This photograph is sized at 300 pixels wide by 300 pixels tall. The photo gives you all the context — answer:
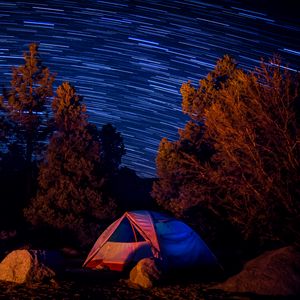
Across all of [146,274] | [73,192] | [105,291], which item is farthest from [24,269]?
[73,192]

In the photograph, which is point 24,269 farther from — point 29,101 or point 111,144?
point 111,144

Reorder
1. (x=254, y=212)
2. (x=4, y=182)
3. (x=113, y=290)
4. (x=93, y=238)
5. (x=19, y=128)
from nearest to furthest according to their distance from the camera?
(x=113, y=290) < (x=254, y=212) < (x=93, y=238) < (x=4, y=182) < (x=19, y=128)

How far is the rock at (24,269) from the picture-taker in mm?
10727

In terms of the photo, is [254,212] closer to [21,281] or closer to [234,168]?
[234,168]

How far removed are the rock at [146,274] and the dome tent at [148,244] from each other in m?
2.26

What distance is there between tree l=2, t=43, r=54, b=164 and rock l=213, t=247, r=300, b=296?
2218cm

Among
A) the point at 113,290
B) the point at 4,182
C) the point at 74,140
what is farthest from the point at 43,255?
the point at 4,182

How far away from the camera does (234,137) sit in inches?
452

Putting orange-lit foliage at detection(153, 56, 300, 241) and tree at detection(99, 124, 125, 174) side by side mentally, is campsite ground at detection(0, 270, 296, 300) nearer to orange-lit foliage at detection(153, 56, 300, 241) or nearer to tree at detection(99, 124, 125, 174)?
orange-lit foliage at detection(153, 56, 300, 241)

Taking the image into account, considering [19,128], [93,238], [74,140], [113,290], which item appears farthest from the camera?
[19,128]

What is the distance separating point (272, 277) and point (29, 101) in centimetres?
2418

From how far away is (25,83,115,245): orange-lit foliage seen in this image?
786 inches

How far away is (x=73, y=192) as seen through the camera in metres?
20.4

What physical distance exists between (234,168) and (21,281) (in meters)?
6.65
